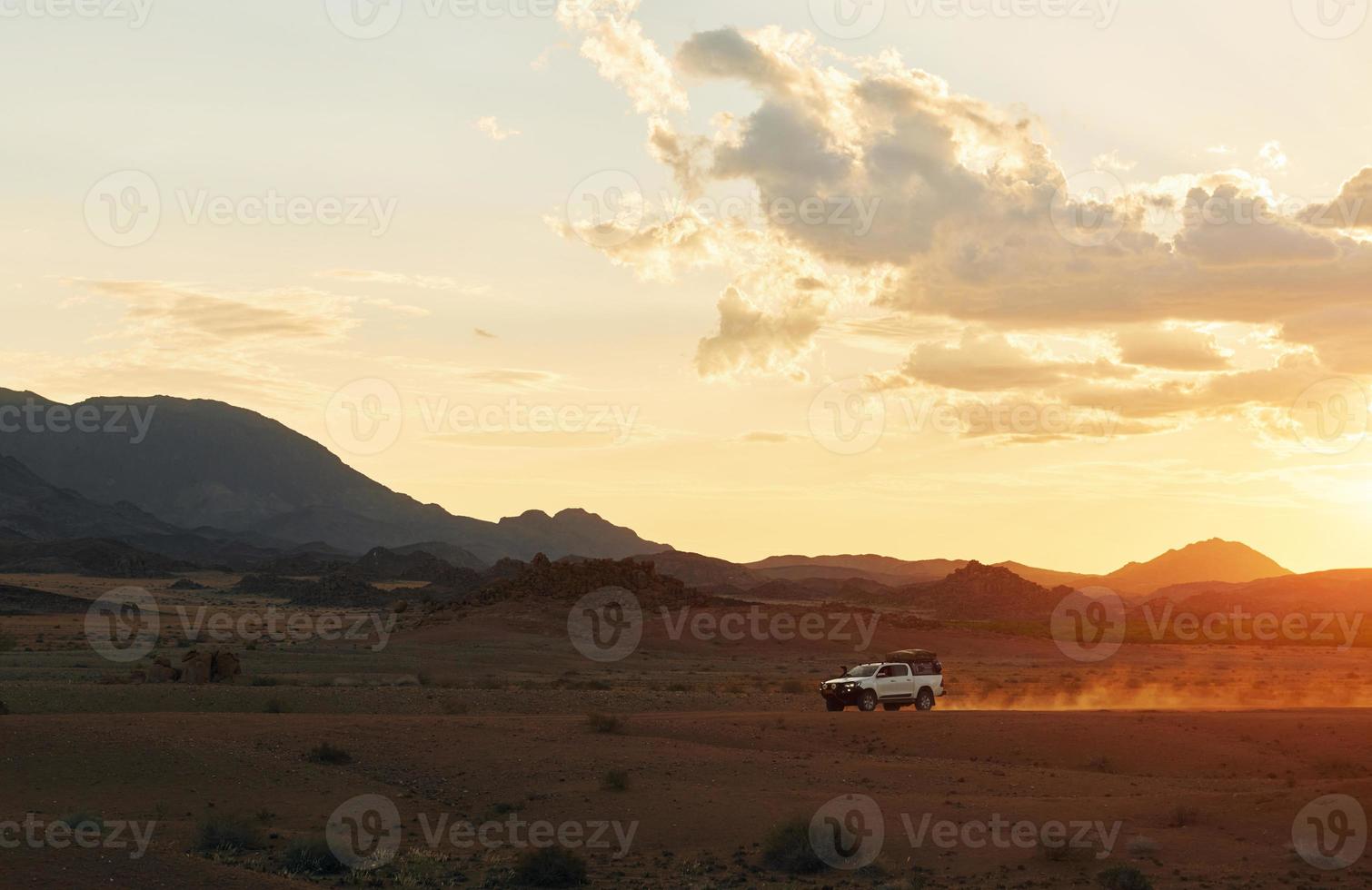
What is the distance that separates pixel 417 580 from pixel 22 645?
4685 inches

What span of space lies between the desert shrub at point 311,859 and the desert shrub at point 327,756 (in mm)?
8091

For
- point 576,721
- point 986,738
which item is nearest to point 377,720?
point 576,721

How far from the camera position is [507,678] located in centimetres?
5253

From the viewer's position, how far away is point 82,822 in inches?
778

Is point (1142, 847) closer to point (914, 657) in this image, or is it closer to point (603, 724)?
point (603, 724)

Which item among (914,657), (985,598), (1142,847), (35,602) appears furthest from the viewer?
(985,598)

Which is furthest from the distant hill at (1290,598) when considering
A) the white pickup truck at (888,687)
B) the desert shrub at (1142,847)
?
the desert shrub at (1142,847)

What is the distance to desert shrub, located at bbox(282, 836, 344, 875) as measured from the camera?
63.7 ft

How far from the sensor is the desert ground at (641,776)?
65.3 ft

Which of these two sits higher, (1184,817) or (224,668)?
(224,668)

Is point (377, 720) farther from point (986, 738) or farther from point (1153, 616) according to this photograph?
point (1153, 616)

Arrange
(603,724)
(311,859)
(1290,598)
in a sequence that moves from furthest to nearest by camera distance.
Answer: (1290,598) < (603,724) < (311,859)

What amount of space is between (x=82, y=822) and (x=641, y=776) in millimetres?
11218

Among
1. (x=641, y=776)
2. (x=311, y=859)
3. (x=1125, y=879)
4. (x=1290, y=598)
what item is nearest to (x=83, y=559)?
(x=641, y=776)
